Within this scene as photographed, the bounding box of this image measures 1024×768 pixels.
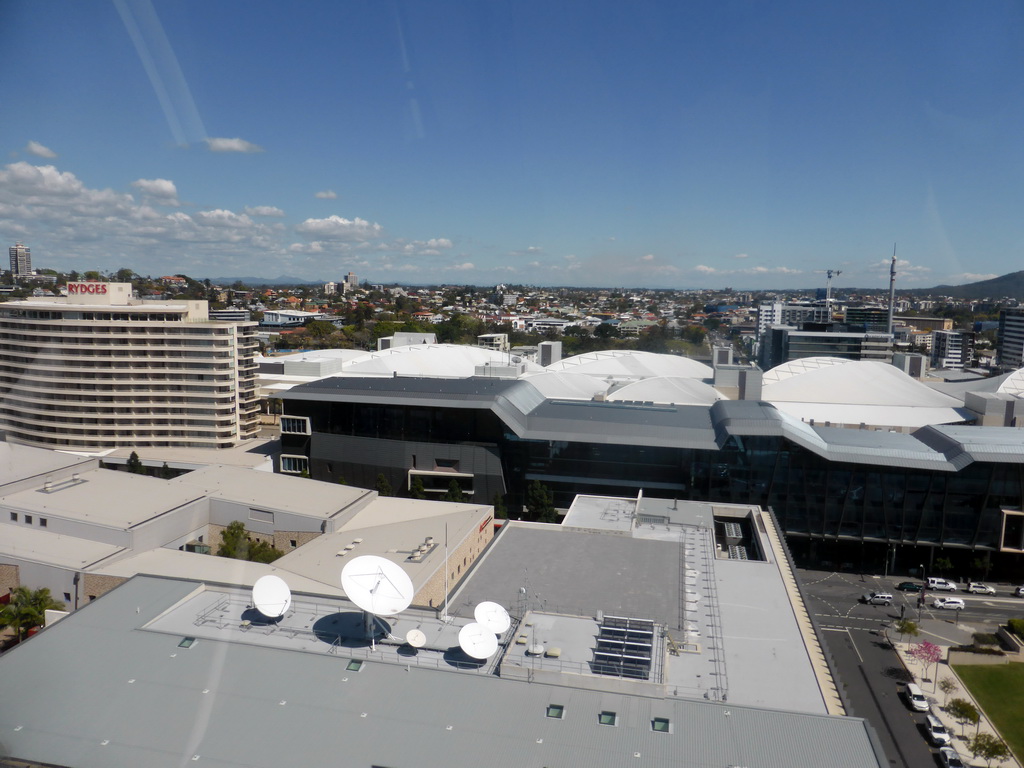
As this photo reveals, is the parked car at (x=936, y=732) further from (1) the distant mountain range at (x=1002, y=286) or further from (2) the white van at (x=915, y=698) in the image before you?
(1) the distant mountain range at (x=1002, y=286)

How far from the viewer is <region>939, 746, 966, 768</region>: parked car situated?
7055 mm

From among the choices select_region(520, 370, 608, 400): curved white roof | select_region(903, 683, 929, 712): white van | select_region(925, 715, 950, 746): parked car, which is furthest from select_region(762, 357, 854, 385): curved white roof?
select_region(925, 715, 950, 746): parked car

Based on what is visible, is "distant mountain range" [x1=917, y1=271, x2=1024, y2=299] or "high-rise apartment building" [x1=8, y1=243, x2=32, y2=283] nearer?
"high-rise apartment building" [x1=8, y1=243, x2=32, y2=283]

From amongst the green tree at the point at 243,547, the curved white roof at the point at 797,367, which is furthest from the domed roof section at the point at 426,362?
the green tree at the point at 243,547

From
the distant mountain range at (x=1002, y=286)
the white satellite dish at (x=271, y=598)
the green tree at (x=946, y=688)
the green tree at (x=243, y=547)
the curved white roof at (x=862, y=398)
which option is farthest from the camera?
the distant mountain range at (x=1002, y=286)

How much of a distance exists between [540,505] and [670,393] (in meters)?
6.50

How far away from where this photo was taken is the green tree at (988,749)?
703cm

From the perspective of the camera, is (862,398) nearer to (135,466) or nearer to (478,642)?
(478,642)

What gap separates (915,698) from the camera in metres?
8.16

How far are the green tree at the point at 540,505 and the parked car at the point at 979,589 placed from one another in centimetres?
689

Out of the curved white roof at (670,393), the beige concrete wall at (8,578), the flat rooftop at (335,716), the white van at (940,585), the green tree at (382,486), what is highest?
the curved white roof at (670,393)

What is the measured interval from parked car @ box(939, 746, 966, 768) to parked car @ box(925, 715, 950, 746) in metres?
0.11

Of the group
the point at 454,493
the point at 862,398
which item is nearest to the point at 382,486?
the point at 454,493

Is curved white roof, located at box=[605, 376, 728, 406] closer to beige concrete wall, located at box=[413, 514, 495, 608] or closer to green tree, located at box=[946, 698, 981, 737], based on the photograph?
beige concrete wall, located at box=[413, 514, 495, 608]
